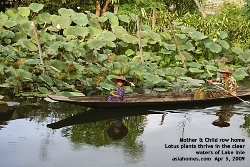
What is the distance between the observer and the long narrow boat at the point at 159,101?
9.66m

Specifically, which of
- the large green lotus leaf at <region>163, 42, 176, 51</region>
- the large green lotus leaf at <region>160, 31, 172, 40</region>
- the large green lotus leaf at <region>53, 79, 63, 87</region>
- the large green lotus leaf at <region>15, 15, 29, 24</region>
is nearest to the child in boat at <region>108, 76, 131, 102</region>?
the large green lotus leaf at <region>53, 79, 63, 87</region>

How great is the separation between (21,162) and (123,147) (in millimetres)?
1512

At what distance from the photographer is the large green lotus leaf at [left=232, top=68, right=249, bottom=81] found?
13820mm

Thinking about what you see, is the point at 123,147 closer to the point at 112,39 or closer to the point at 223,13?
the point at 112,39

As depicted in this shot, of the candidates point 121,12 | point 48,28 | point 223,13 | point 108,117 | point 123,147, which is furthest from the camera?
point 223,13

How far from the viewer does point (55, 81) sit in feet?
37.3

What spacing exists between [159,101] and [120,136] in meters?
2.04

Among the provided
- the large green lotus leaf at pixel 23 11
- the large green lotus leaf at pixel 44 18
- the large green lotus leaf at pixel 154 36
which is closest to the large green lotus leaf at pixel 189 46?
the large green lotus leaf at pixel 154 36

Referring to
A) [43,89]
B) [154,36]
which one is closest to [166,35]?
[154,36]

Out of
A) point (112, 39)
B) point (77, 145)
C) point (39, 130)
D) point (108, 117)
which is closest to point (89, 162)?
point (77, 145)

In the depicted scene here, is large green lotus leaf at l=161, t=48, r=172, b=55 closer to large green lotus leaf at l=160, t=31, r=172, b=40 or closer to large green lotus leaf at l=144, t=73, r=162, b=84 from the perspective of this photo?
large green lotus leaf at l=160, t=31, r=172, b=40

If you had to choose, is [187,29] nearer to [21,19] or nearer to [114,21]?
[114,21]

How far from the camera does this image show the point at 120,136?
838 centimetres

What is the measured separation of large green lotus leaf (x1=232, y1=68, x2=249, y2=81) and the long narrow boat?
2.60 metres
